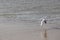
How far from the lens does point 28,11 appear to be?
0.92 m

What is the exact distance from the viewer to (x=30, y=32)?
3.04 feet

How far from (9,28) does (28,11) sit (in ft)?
0.77

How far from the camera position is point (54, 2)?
0.89m

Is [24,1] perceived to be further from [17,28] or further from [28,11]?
[17,28]

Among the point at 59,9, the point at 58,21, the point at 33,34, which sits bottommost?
the point at 33,34

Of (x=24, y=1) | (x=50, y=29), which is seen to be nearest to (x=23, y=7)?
(x=24, y=1)

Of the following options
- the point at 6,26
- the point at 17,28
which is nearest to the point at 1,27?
the point at 6,26

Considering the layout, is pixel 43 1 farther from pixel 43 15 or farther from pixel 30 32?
pixel 30 32

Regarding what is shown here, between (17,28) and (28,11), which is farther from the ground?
(28,11)

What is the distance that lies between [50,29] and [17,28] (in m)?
0.30

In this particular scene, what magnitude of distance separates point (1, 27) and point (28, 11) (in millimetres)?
291

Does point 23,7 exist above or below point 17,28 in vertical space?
above

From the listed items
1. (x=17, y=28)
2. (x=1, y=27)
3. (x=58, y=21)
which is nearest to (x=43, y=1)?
(x=58, y=21)

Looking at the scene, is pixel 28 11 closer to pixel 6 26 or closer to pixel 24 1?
pixel 24 1
